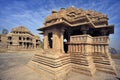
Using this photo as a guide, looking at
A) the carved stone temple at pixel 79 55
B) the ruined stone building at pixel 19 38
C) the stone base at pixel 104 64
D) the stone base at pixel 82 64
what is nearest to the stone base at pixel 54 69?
the carved stone temple at pixel 79 55

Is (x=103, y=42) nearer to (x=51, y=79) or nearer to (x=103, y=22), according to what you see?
(x=103, y=22)

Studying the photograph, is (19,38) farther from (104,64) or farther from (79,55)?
(104,64)

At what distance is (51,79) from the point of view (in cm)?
597

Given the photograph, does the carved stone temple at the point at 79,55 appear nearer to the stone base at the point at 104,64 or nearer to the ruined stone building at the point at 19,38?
the stone base at the point at 104,64

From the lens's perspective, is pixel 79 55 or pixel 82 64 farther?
pixel 79 55

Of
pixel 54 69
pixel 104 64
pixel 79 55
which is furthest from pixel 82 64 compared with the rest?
pixel 54 69

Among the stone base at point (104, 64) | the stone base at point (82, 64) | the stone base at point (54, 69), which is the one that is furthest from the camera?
the stone base at point (104, 64)

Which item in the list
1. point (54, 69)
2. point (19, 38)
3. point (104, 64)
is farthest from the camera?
point (19, 38)

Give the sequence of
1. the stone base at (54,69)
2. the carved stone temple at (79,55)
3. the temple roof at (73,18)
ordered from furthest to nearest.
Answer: the temple roof at (73,18)
the carved stone temple at (79,55)
the stone base at (54,69)

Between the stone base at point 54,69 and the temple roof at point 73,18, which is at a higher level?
the temple roof at point 73,18

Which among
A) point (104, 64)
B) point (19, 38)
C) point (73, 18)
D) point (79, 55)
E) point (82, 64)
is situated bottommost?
point (104, 64)

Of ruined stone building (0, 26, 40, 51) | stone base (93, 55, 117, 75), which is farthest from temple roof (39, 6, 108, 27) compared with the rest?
ruined stone building (0, 26, 40, 51)

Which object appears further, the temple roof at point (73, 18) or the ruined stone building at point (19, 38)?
the ruined stone building at point (19, 38)

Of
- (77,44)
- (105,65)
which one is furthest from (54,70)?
(105,65)
